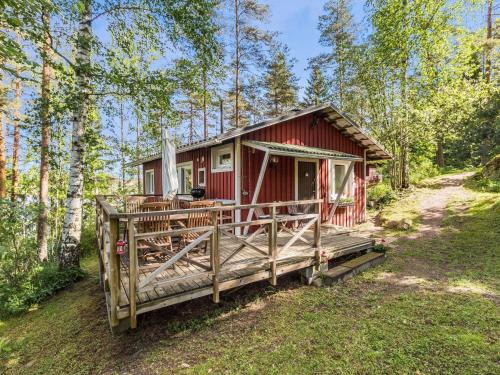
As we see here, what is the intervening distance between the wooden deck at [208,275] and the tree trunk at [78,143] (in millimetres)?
2127

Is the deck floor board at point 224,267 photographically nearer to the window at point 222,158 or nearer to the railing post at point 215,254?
the railing post at point 215,254

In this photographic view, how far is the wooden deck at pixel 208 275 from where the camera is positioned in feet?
10.5

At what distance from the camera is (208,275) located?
12.0 ft

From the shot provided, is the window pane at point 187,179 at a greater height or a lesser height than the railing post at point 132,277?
greater

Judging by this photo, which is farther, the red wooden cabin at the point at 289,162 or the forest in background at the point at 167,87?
the red wooden cabin at the point at 289,162

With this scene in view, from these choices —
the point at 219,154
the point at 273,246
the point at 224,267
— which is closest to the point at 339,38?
the point at 219,154

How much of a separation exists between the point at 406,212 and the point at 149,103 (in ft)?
31.2

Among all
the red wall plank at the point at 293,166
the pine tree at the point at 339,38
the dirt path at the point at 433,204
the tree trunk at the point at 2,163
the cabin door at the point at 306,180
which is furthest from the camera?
the pine tree at the point at 339,38

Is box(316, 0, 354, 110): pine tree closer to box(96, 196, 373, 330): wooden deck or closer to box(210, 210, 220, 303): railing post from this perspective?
box(96, 196, 373, 330): wooden deck

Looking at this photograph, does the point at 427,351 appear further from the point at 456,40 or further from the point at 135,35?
the point at 456,40

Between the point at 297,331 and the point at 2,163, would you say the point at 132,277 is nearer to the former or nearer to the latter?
the point at 297,331

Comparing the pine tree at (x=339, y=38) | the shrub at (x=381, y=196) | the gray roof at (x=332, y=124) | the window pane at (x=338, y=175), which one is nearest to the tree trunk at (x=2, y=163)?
the gray roof at (x=332, y=124)

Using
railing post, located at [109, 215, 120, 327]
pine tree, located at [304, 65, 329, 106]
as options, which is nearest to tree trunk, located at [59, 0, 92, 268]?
railing post, located at [109, 215, 120, 327]

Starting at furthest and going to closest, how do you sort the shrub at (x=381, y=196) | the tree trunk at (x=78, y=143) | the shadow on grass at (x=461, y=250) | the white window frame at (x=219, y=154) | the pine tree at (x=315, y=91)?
1. the pine tree at (x=315, y=91)
2. the shrub at (x=381, y=196)
3. the white window frame at (x=219, y=154)
4. the tree trunk at (x=78, y=143)
5. the shadow on grass at (x=461, y=250)
